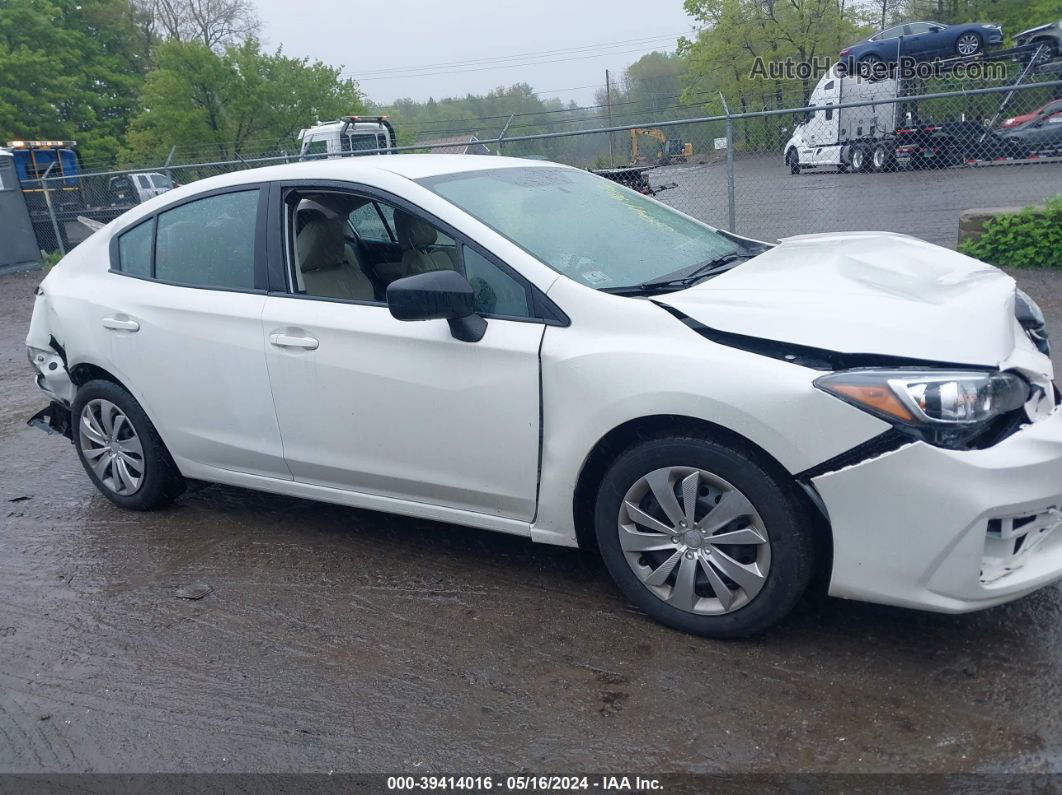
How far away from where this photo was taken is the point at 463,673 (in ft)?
10.5

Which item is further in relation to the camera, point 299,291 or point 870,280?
point 299,291

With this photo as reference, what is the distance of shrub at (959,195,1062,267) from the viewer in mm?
8797

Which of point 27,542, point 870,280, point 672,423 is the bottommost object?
point 27,542

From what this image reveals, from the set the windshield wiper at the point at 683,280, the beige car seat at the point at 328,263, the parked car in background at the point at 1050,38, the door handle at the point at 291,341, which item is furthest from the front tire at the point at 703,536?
the parked car in background at the point at 1050,38

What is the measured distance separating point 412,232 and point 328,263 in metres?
0.41

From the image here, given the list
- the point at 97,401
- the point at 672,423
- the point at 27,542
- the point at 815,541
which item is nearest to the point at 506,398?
the point at 672,423

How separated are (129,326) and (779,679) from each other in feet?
11.0

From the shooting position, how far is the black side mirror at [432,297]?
333 centimetres

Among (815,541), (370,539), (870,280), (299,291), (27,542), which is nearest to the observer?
(815,541)

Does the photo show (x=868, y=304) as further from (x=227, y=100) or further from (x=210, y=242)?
(x=227, y=100)

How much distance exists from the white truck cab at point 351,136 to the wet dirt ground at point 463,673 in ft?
57.1

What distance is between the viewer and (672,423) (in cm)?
314

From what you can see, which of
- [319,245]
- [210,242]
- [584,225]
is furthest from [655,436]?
[210,242]

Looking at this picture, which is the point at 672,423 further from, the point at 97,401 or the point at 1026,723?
the point at 97,401
